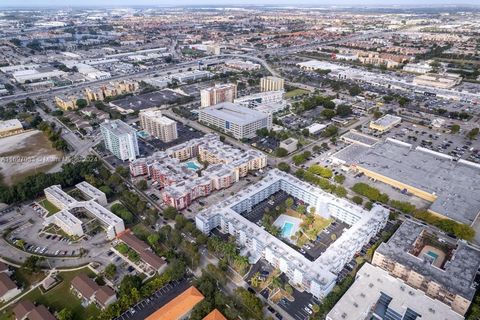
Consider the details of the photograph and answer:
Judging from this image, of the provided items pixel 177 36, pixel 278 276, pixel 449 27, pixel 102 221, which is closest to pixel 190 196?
pixel 102 221

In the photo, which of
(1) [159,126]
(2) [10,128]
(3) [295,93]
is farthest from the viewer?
(3) [295,93]

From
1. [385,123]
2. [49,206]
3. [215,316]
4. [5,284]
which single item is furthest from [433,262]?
[49,206]

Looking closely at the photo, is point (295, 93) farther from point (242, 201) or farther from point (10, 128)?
point (10, 128)

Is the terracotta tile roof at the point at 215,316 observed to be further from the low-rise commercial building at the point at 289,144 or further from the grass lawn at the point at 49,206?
the low-rise commercial building at the point at 289,144

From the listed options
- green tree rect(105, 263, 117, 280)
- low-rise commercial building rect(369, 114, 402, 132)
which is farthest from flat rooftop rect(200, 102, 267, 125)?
green tree rect(105, 263, 117, 280)

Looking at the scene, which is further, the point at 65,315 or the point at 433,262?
the point at 433,262
